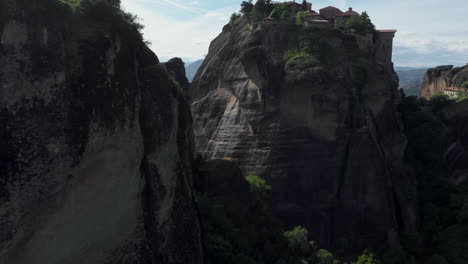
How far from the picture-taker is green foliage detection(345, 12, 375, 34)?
37062 millimetres

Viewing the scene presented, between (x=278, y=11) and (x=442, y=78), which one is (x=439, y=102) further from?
(x=278, y=11)

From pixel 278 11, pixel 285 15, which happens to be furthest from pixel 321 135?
pixel 278 11

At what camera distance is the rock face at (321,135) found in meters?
30.7

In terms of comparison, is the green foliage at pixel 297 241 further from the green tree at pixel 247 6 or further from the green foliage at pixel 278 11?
the green tree at pixel 247 6

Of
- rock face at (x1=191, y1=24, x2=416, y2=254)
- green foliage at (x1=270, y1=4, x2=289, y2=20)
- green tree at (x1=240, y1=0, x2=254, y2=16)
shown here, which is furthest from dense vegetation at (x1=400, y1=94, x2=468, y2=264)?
green tree at (x1=240, y1=0, x2=254, y2=16)

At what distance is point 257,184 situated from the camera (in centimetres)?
2847

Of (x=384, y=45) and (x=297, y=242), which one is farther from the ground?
(x=384, y=45)

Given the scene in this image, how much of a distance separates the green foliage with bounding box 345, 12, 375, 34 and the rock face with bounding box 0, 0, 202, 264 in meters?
26.5

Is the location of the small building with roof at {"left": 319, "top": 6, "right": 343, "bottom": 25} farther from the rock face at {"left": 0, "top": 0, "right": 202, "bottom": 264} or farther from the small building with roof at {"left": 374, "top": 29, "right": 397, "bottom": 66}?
the rock face at {"left": 0, "top": 0, "right": 202, "bottom": 264}

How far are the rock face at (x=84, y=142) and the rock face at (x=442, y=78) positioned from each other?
5654 centimetres

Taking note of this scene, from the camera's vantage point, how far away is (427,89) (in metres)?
68.5

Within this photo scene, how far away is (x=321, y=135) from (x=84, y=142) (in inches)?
860

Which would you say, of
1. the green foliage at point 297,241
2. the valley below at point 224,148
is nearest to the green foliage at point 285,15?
the valley below at point 224,148

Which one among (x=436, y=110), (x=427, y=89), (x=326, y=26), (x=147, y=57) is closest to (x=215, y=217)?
(x=147, y=57)
